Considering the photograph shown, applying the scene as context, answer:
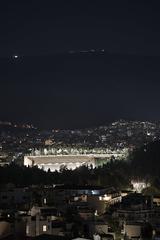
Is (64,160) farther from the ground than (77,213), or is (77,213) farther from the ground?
(64,160)

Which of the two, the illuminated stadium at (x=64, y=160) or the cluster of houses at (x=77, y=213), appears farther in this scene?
the illuminated stadium at (x=64, y=160)

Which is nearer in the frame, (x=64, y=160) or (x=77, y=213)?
(x=77, y=213)

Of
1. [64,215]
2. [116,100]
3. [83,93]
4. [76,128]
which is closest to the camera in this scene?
[64,215]

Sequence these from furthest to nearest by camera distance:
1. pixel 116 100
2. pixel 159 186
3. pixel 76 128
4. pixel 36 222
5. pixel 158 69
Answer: pixel 158 69 → pixel 116 100 → pixel 76 128 → pixel 159 186 → pixel 36 222

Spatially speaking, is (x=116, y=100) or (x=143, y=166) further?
(x=116, y=100)

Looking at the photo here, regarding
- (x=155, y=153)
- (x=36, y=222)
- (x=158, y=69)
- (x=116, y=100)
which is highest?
(x=158, y=69)

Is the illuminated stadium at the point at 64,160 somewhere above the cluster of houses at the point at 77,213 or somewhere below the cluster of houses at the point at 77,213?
above

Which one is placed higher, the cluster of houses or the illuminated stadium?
the illuminated stadium

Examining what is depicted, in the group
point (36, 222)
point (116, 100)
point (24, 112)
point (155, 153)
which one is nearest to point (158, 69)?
point (116, 100)

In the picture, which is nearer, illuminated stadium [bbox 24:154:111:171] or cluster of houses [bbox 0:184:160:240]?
cluster of houses [bbox 0:184:160:240]

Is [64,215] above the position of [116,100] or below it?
below

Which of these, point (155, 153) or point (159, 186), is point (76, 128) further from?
point (159, 186)
